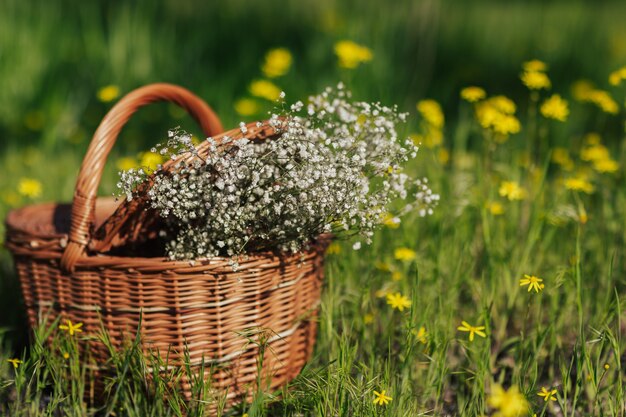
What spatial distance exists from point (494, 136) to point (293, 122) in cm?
89

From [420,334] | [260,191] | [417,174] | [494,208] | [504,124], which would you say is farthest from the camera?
[417,174]

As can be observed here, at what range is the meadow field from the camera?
67.0 inches

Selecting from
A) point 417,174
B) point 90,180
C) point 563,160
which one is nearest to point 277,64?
point 417,174

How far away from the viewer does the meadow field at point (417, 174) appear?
1.70 m

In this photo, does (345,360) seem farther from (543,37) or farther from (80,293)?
(543,37)

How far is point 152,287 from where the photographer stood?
5.32ft

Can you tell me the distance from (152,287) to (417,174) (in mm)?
1280

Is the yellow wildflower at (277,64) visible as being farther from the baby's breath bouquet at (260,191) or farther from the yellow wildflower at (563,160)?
the baby's breath bouquet at (260,191)

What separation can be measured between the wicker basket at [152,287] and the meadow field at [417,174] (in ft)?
0.28

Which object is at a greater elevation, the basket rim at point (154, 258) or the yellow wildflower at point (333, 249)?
the basket rim at point (154, 258)

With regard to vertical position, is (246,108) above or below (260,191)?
below

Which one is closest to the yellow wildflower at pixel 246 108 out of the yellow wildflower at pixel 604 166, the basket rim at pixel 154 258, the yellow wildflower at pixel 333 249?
the yellow wildflower at pixel 333 249

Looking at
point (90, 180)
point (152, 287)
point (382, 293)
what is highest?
point (90, 180)

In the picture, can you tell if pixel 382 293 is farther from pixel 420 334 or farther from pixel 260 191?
pixel 260 191
